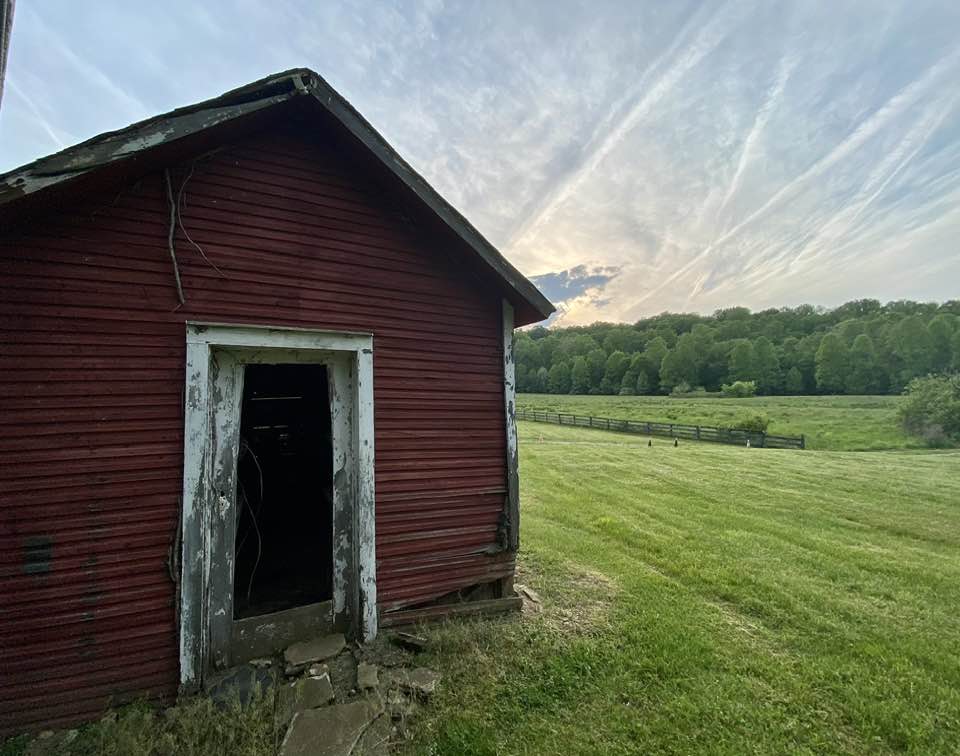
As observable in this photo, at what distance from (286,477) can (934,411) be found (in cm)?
3867

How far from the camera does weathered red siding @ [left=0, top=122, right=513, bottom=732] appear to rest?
297 cm

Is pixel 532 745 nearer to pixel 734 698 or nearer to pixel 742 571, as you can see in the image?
pixel 734 698

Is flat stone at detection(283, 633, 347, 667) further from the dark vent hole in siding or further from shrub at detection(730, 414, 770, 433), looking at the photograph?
shrub at detection(730, 414, 770, 433)

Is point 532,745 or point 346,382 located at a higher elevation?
point 346,382

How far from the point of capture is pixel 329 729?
2.88 meters

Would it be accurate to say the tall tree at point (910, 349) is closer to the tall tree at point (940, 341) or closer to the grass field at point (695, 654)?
the tall tree at point (940, 341)

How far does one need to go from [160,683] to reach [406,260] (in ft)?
13.0

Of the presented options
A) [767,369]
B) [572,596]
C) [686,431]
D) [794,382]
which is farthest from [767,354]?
[572,596]

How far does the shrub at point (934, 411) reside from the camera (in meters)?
27.1

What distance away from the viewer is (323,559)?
19.0 feet

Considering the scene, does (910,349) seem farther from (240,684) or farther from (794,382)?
(240,684)

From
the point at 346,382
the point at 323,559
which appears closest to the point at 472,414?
the point at 346,382

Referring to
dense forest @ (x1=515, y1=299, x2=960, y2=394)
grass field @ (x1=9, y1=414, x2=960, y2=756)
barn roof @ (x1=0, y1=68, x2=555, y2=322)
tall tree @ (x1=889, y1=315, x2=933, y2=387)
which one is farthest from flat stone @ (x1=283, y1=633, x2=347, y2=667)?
tall tree @ (x1=889, y1=315, x2=933, y2=387)

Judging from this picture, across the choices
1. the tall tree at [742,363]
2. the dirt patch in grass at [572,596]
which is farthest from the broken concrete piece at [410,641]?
the tall tree at [742,363]
